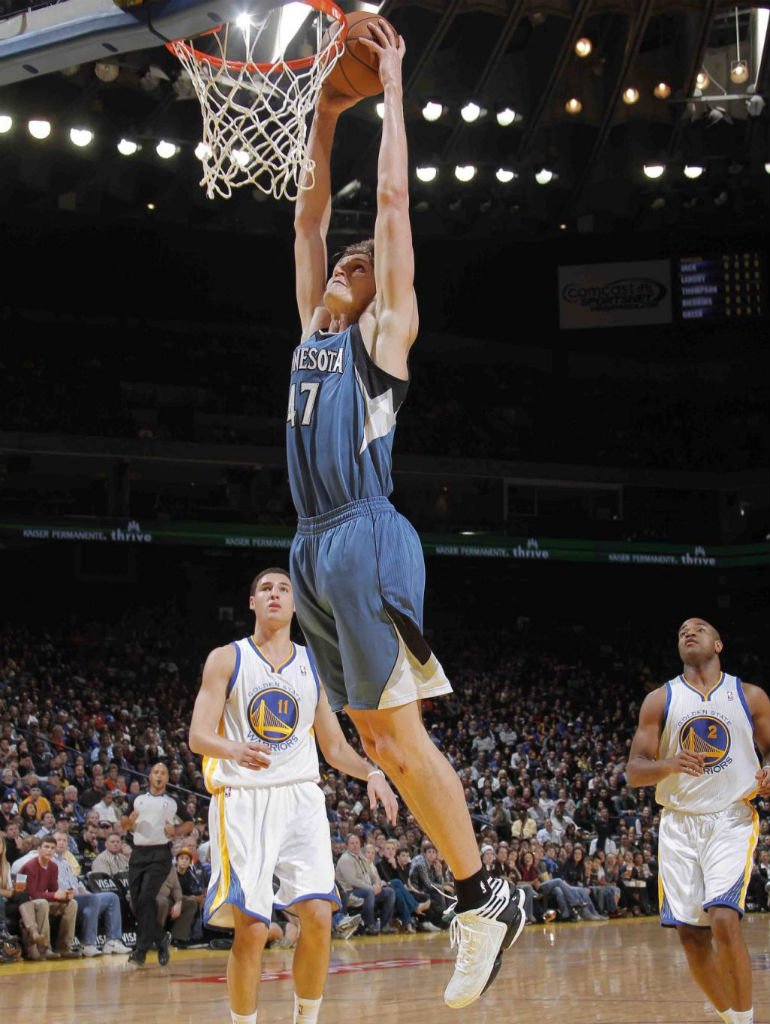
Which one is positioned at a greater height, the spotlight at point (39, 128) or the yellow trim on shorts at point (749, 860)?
the spotlight at point (39, 128)

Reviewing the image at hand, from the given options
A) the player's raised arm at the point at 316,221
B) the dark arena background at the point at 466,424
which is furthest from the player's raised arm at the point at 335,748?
the dark arena background at the point at 466,424

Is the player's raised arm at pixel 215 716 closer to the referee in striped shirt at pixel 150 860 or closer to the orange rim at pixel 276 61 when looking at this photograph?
the orange rim at pixel 276 61

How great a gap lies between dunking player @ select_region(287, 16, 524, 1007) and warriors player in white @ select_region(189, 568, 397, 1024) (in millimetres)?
1536

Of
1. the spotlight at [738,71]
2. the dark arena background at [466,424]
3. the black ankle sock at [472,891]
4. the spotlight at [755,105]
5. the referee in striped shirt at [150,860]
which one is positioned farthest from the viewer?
the spotlight at [755,105]

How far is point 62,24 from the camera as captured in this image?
645 cm

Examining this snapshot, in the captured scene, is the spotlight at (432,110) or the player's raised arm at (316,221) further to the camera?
the spotlight at (432,110)

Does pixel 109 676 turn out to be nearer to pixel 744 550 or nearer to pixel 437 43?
pixel 437 43

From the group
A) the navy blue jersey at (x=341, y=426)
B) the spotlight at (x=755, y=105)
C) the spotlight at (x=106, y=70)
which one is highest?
the spotlight at (x=755, y=105)

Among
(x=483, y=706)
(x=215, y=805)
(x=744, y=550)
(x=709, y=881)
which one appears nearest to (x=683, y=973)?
(x=709, y=881)

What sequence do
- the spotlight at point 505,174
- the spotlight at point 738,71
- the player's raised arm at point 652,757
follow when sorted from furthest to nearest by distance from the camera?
the spotlight at point 505,174 < the spotlight at point 738,71 < the player's raised arm at point 652,757

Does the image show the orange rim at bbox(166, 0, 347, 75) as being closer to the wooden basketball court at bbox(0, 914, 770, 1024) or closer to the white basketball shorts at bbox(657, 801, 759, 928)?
the white basketball shorts at bbox(657, 801, 759, 928)

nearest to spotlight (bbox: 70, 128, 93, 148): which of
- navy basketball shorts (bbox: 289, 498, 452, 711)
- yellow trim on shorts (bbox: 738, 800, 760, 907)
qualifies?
yellow trim on shorts (bbox: 738, 800, 760, 907)

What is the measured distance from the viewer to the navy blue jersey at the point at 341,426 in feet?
13.3

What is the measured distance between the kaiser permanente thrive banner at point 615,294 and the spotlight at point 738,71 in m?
7.67
